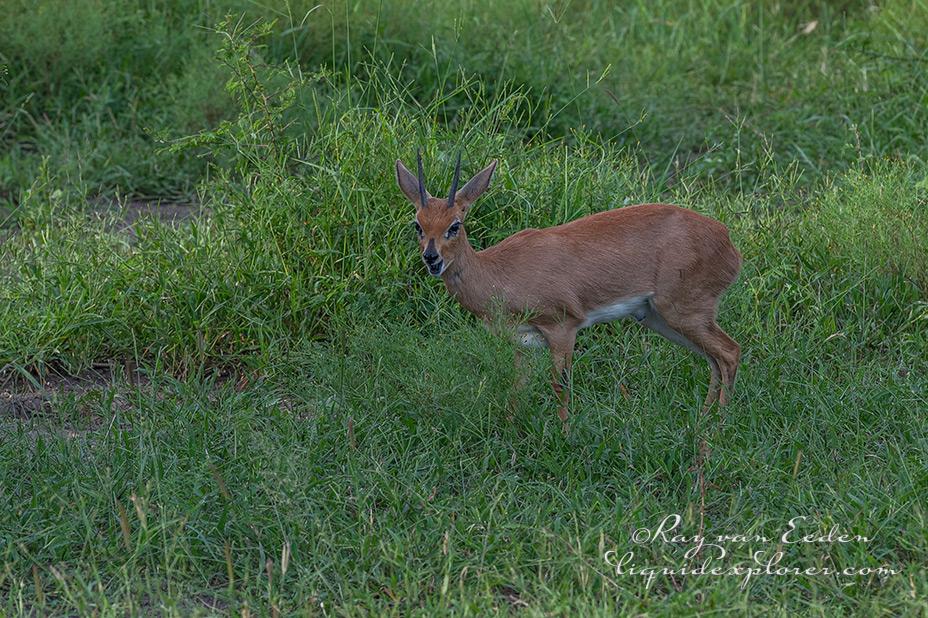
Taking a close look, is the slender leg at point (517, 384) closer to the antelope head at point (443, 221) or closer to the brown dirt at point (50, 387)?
the antelope head at point (443, 221)

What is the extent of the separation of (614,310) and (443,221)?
0.73m

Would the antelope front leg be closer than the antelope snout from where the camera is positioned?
No

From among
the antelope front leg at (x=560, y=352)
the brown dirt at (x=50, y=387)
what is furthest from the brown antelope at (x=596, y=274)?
the brown dirt at (x=50, y=387)

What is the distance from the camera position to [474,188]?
485cm

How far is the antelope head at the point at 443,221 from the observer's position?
4664 mm

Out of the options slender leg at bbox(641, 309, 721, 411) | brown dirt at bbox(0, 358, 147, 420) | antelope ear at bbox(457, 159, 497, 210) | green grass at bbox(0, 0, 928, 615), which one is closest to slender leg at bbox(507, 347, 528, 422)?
green grass at bbox(0, 0, 928, 615)

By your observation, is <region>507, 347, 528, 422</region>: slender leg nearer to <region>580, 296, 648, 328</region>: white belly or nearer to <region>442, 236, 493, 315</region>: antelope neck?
<region>442, 236, 493, 315</region>: antelope neck

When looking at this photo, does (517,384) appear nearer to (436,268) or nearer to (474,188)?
(436,268)

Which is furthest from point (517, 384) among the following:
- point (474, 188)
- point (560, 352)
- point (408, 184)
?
point (408, 184)

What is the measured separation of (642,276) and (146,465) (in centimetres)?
191

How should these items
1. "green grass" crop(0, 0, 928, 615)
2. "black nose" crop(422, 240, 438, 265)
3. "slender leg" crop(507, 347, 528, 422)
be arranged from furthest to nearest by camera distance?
"black nose" crop(422, 240, 438, 265)
"slender leg" crop(507, 347, 528, 422)
"green grass" crop(0, 0, 928, 615)

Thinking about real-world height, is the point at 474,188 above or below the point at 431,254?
above

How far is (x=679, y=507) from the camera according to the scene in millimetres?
3984

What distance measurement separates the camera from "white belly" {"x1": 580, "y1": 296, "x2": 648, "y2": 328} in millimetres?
4910
